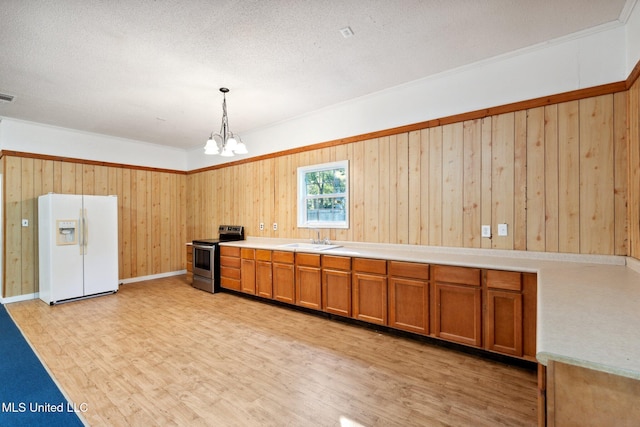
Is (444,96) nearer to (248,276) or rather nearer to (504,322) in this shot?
(504,322)

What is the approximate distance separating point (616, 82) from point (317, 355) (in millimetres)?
3514

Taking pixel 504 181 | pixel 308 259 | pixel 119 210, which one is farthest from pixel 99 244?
pixel 504 181

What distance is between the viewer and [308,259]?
12.8 ft

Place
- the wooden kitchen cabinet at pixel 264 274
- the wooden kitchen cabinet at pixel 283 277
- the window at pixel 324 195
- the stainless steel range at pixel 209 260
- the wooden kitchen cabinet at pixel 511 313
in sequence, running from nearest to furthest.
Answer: the wooden kitchen cabinet at pixel 511 313, the wooden kitchen cabinet at pixel 283 277, the window at pixel 324 195, the wooden kitchen cabinet at pixel 264 274, the stainless steel range at pixel 209 260

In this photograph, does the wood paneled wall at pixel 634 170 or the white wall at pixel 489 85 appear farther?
the white wall at pixel 489 85

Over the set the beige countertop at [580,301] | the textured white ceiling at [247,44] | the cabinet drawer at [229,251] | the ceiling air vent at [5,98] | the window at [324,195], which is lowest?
the cabinet drawer at [229,251]

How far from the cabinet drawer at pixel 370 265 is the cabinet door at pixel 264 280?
4.89 feet

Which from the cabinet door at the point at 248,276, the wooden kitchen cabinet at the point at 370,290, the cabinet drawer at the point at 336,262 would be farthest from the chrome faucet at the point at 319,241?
the cabinet door at the point at 248,276

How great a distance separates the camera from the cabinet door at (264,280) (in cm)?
437

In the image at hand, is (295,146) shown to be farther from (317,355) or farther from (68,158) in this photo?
(68,158)

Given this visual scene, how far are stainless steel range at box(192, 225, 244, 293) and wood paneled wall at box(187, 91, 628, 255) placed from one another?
6.99ft

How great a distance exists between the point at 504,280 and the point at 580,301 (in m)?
1.09

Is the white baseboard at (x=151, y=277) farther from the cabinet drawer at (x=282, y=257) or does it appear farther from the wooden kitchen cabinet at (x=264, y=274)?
the cabinet drawer at (x=282, y=257)

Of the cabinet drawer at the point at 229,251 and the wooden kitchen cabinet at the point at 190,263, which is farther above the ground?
the cabinet drawer at the point at 229,251
